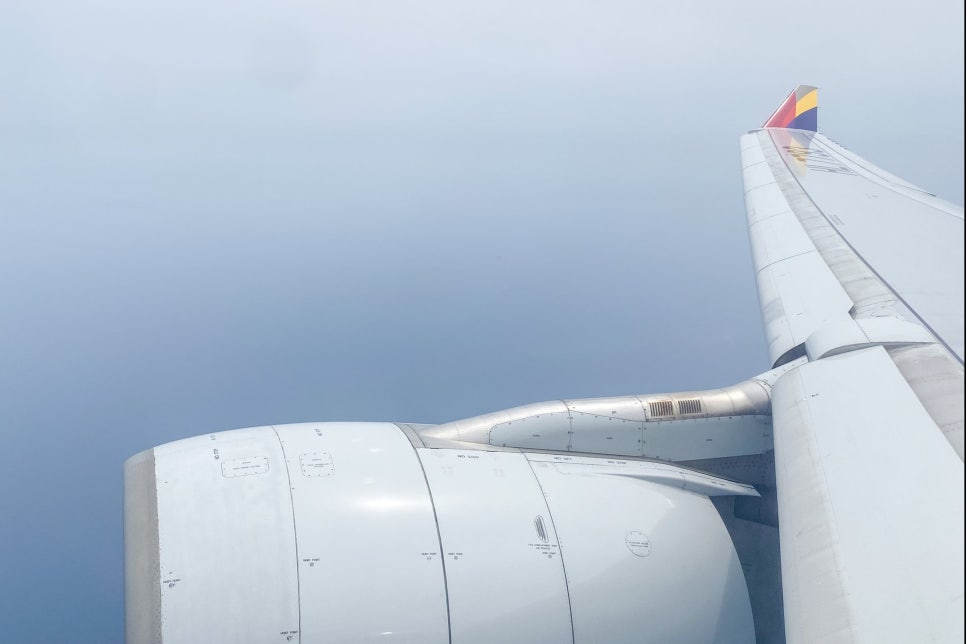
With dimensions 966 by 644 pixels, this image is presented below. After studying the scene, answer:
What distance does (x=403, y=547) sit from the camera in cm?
311

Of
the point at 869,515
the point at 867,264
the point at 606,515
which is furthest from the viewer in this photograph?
the point at 867,264

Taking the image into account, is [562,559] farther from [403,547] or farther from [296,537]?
[296,537]

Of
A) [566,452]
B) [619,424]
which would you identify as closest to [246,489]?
[566,452]

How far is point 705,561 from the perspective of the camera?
11.8 ft

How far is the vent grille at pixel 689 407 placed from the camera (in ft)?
13.6

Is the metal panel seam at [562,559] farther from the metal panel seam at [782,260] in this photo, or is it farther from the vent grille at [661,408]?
the metal panel seam at [782,260]

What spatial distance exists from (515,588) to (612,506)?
27.3 inches

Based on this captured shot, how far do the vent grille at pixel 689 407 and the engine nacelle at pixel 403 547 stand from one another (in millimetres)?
550

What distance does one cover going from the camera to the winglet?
931cm

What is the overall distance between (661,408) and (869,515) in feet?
5.91

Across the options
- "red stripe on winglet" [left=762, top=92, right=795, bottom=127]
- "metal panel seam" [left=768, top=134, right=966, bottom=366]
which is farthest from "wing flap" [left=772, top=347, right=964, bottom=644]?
"red stripe on winglet" [left=762, top=92, right=795, bottom=127]

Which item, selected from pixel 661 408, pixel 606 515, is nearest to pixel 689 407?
pixel 661 408

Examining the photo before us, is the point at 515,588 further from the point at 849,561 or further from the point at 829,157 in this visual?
the point at 829,157

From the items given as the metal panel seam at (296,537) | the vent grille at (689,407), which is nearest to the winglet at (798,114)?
the vent grille at (689,407)
